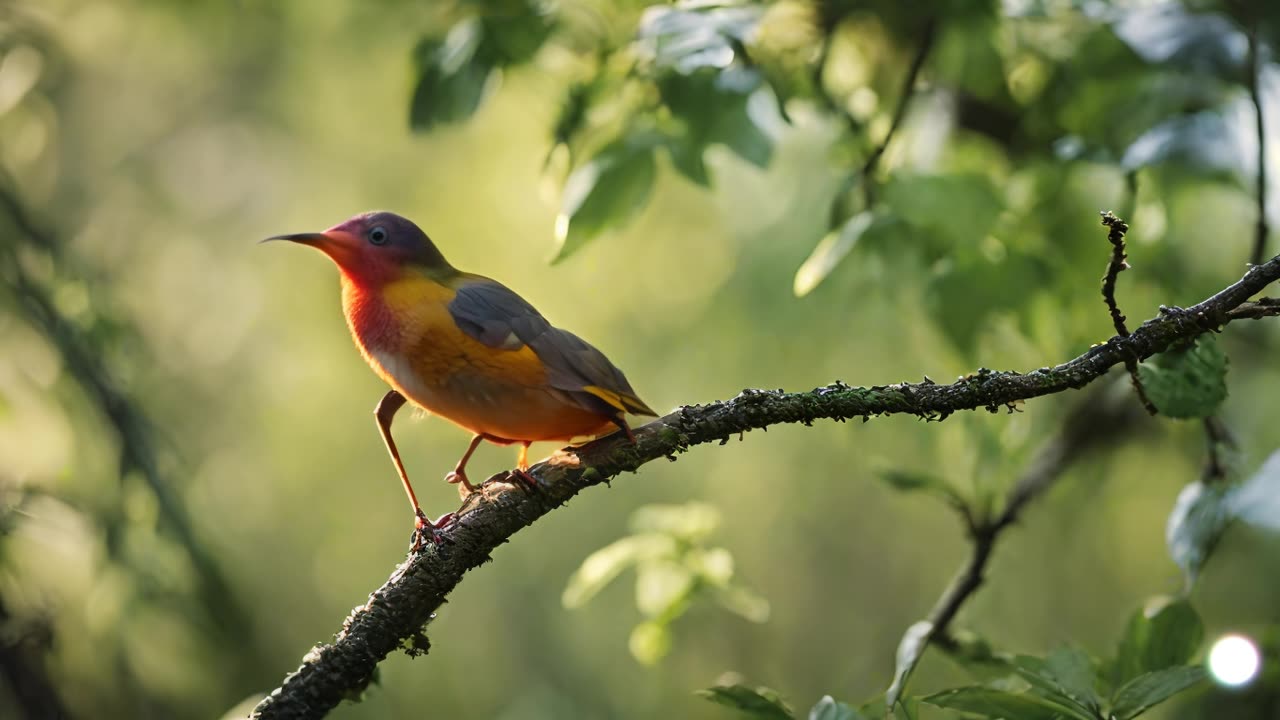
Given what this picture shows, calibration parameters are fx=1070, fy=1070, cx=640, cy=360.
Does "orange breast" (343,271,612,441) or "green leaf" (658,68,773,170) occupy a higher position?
"green leaf" (658,68,773,170)

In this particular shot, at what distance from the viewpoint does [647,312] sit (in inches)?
168

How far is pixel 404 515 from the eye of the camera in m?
4.79

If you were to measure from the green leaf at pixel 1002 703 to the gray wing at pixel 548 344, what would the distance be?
0.48 metres

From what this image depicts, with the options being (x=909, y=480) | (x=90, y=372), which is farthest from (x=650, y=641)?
(x=90, y=372)

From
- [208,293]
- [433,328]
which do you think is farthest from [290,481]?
[433,328]

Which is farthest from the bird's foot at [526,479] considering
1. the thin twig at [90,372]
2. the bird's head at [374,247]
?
the thin twig at [90,372]

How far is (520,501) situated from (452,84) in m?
0.96

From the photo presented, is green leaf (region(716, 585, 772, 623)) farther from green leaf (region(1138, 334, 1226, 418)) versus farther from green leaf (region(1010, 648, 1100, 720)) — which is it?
green leaf (region(1138, 334, 1226, 418))

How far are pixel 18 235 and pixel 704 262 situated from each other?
7.82 feet

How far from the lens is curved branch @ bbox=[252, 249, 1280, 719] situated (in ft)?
3.56

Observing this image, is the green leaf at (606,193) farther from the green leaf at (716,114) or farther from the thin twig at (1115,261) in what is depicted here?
the thin twig at (1115,261)

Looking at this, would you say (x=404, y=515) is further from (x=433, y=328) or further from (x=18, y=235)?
(x=433, y=328)

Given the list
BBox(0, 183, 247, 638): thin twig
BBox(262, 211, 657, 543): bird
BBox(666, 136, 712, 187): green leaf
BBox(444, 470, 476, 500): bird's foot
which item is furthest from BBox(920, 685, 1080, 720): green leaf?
BBox(0, 183, 247, 638): thin twig

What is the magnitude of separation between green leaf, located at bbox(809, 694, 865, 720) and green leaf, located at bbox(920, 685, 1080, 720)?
3.2 inches
